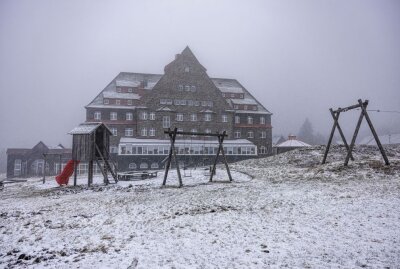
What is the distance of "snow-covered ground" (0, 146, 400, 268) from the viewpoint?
4.95 meters

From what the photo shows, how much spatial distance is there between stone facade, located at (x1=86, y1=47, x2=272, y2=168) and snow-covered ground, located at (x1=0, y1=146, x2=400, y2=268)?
33990 millimetres

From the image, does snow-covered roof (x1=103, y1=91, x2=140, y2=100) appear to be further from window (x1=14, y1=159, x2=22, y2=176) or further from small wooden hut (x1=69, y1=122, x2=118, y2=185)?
small wooden hut (x1=69, y1=122, x2=118, y2=185)

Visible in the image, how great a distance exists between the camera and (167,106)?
4525 cm

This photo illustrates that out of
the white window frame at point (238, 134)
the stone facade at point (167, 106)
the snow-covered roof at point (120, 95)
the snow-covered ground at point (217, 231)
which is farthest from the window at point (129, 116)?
the snow-covered ground at point (217, 231)

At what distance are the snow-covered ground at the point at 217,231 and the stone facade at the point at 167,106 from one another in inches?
1338

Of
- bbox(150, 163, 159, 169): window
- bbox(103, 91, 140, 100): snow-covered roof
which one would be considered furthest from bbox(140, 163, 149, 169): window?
bbox(103, 91, 140, 100): snow-covered roof

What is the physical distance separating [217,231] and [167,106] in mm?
40012

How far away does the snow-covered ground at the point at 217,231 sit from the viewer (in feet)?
16.2

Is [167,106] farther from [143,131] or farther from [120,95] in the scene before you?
[120,95]

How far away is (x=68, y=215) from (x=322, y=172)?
14.2 m

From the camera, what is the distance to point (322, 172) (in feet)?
51.1

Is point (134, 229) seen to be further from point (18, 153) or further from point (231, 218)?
point (18, 153)

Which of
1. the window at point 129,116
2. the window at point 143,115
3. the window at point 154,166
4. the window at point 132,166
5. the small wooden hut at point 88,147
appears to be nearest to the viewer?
the small wooden hut at point 88,147

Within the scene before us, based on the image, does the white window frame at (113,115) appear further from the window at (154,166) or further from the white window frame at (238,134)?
the white window frame at (238,134)
